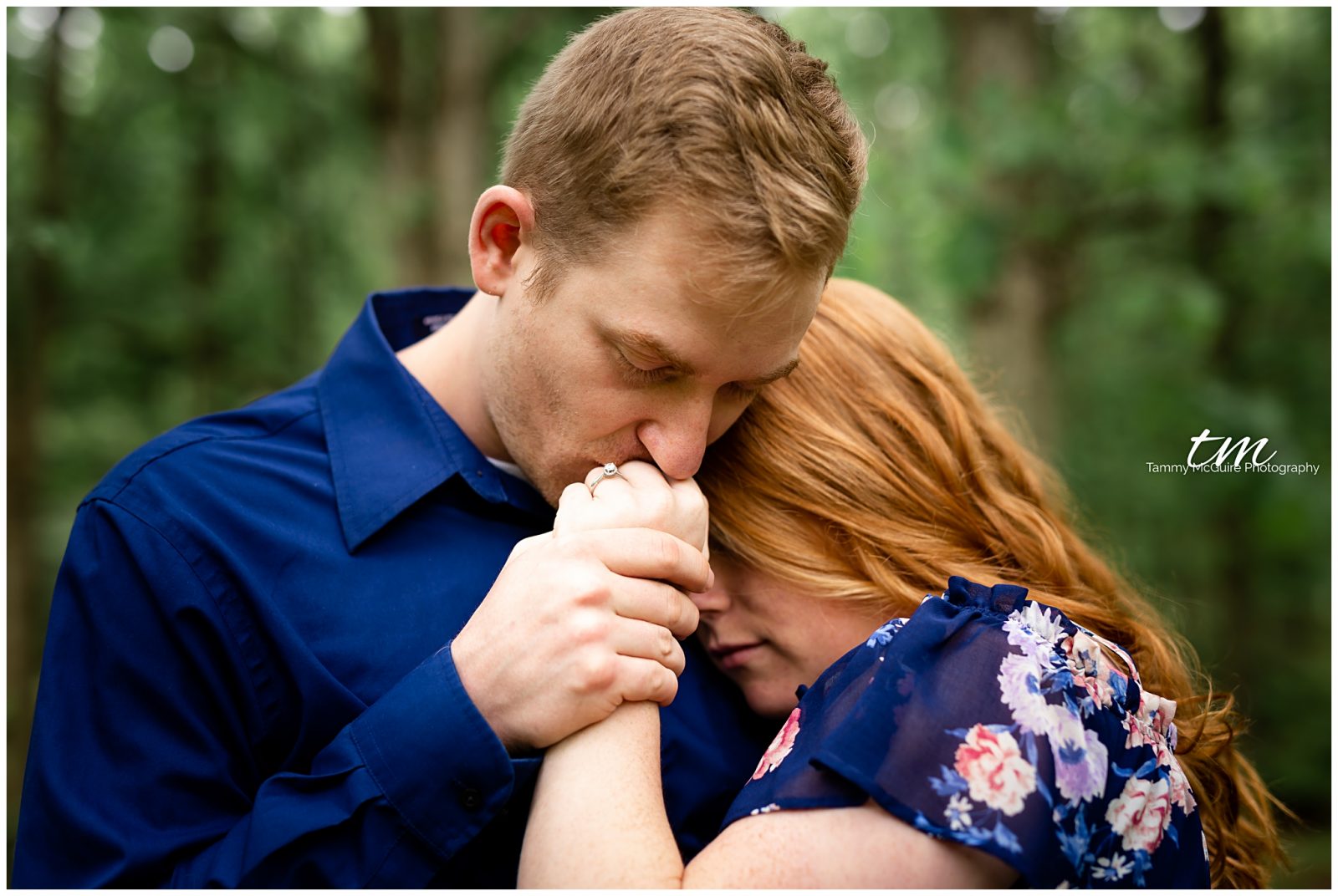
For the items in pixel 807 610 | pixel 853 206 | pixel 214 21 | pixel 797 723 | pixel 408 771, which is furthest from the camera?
pixel 214 21

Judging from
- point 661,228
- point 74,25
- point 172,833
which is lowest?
point 172,833

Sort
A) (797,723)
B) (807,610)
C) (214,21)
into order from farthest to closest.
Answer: (214,21) < (807,610) < (797,723)

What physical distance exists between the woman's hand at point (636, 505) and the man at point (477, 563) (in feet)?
0.13

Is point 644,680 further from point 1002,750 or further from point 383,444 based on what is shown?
point 383,444

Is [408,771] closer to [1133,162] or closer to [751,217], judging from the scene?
[751,217]

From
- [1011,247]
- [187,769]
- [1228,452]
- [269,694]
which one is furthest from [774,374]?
[1228,452]

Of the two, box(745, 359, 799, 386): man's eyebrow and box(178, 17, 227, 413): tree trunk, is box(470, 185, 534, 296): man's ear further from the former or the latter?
box(178, 17, 227, 413): tree trunk

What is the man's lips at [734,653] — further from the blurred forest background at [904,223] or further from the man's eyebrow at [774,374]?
the blurred forest background at [904,223]

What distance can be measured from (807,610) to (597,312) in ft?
2.40

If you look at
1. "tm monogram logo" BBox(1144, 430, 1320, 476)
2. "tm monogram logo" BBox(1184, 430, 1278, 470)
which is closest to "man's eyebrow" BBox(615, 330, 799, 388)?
"tm monogram logo" BBox(1144, 430, 1320, 476)

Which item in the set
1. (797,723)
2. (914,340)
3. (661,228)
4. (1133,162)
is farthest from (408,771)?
(1133,162)

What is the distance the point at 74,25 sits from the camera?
17.0 feet

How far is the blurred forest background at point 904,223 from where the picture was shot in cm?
502

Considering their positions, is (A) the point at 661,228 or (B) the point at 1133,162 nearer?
(A) the point at 661,228
